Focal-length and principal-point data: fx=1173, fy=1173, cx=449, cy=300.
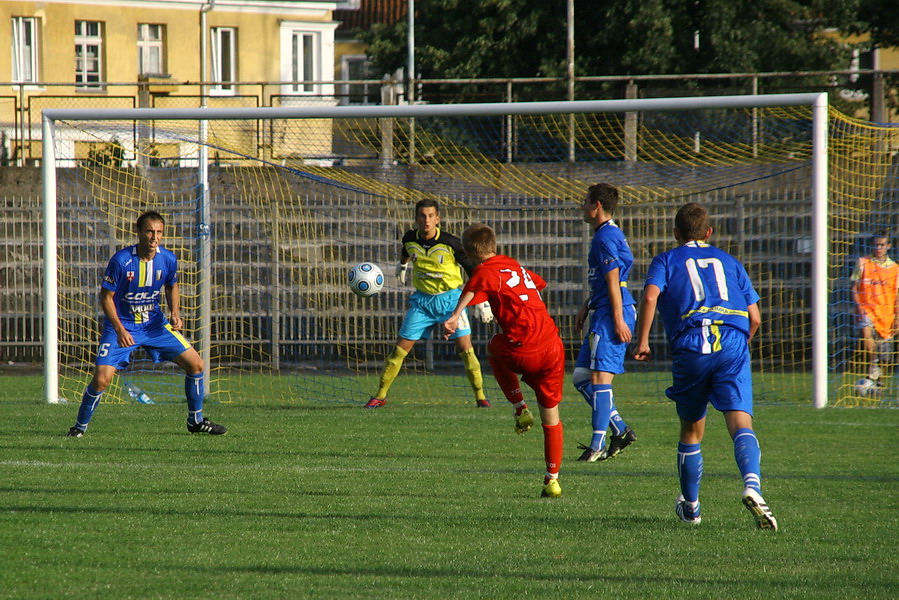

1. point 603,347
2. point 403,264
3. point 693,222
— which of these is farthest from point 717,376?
point 403,264

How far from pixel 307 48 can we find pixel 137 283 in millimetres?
31955

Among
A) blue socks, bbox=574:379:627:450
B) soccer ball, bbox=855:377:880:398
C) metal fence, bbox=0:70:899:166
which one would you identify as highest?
metal fence, bbox=0:70:899:166

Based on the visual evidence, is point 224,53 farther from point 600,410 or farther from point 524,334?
point 524,334

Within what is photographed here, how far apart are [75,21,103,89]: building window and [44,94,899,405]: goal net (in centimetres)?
1691

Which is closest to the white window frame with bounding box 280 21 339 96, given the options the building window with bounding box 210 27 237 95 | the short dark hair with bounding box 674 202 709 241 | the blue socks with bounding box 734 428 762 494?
the building window with bounding box 210 27 237 95

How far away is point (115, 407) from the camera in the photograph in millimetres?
11695

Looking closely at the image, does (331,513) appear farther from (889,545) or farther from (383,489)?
(889,545)

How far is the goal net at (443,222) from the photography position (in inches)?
585

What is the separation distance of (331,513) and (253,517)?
0.43 meters

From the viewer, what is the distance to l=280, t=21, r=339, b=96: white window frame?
38.7m

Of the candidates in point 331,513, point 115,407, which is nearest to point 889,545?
point 331,513

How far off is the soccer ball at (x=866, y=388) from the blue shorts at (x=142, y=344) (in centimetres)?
708

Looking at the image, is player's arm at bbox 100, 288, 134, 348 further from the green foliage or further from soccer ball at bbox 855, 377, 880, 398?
the green foliage

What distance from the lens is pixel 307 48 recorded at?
40.0m
